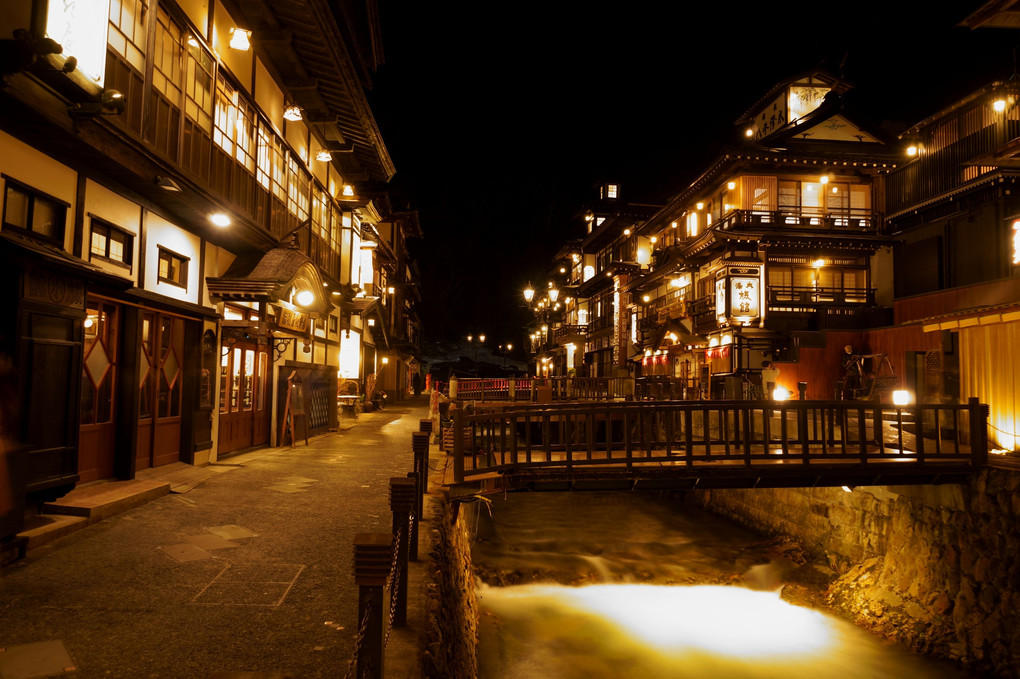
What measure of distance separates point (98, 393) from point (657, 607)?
12677 millimetres

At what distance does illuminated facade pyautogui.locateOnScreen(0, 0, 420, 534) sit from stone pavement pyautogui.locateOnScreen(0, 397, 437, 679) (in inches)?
45.6

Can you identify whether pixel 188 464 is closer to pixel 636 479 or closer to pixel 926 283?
pixel 636 479

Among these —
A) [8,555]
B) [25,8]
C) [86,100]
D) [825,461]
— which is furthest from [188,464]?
[825,461]

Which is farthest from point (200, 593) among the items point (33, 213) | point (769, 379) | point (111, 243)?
point (769, 379)

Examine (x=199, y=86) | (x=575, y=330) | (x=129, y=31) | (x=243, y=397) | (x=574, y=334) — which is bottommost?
(x=243, y=397)

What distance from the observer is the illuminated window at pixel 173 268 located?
35.2ft

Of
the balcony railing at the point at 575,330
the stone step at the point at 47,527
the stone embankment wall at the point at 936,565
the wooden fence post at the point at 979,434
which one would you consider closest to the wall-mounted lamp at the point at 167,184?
the stone step at the point at 47,527

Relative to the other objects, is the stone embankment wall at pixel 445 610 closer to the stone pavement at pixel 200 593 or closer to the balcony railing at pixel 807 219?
the stone pavement at pixel 200 593

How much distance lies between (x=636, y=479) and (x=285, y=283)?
920cm

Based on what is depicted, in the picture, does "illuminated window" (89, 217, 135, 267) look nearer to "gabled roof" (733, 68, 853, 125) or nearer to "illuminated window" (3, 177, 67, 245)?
"illuminated window" (3, 177, 67, 245)

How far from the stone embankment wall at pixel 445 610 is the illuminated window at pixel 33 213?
6902mm

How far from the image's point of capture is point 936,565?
35.8 ft

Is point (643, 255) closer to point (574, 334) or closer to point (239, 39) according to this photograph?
point (574, 334)

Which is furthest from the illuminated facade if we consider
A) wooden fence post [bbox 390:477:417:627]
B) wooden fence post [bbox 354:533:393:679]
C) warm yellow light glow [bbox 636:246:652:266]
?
warm yellow light glow [bbox 636:246:652:266]
